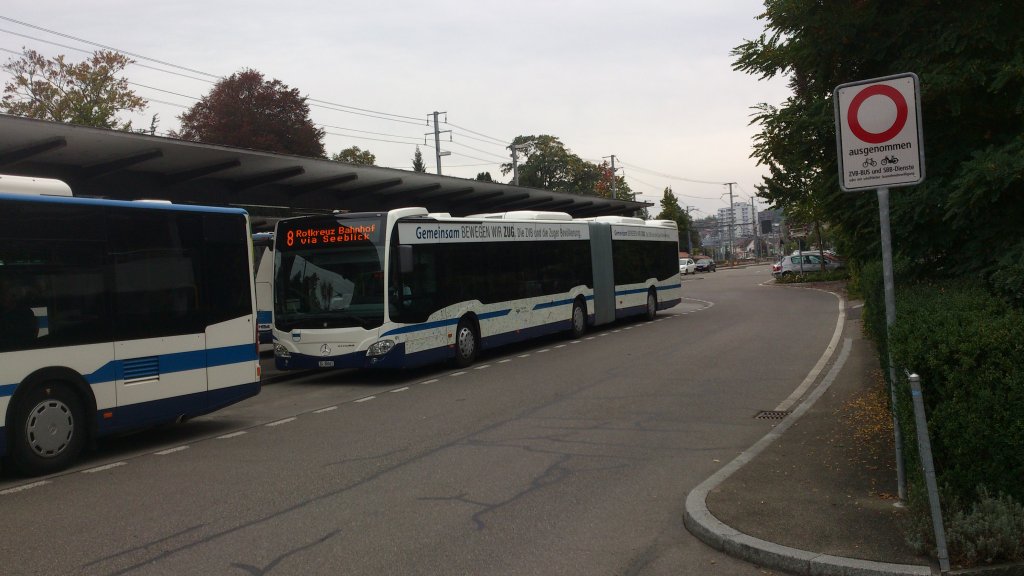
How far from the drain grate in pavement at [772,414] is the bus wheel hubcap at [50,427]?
774 centimetres

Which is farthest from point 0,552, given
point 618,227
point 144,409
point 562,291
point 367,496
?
point 618,227

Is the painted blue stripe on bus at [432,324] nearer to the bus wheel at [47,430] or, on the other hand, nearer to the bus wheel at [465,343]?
the bus wheel at [465,343]

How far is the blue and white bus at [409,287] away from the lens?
50.7ft

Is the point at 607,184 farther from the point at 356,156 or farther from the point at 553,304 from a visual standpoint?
the point at 553,304

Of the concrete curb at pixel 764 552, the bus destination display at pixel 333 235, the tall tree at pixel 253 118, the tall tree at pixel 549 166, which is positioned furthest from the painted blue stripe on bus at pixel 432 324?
the tall tree at pixel 549 166

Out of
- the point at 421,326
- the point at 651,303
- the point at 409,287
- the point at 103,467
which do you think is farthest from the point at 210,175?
the point at 651,303

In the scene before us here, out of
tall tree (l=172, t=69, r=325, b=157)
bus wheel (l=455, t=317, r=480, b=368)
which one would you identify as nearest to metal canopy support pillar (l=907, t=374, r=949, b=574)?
bus wheel (l=455, t=317, r=480, b=368)

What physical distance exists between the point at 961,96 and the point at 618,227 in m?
17.4

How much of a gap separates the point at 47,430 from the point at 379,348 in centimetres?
663

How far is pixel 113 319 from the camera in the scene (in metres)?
9.82

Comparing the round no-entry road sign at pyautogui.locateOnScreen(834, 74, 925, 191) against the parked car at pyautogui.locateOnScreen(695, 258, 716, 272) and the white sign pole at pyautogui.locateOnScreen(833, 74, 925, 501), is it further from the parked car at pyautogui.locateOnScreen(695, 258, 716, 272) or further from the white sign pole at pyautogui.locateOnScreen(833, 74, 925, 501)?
the parked car at pyautogui.locateOnScreen(695, 258, 716, 272)

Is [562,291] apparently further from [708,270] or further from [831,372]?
[708,270]

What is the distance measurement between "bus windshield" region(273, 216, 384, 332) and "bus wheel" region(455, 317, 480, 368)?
2572 mm

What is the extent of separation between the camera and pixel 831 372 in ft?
48.1
